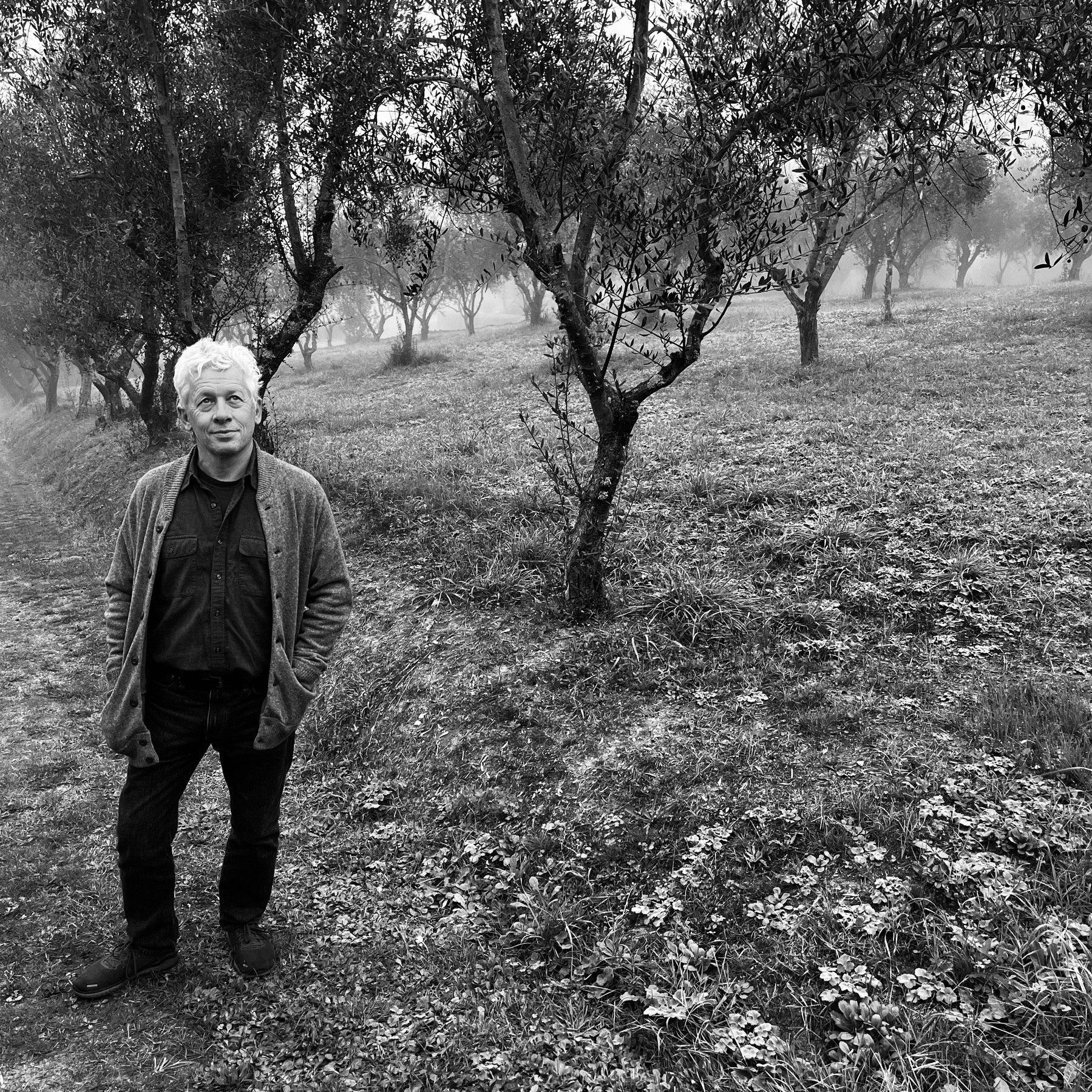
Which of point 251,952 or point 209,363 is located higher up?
point 209,363

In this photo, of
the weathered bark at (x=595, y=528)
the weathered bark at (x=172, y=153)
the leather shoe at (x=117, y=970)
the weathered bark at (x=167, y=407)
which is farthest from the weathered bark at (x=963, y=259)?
the leather shoe at (x=117, y=970)

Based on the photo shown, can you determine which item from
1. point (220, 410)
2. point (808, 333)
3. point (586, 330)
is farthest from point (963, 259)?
point (220, 410)

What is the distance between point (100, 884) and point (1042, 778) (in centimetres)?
573

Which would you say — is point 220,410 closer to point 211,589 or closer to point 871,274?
point 211,589

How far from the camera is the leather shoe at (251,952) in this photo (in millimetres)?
4027

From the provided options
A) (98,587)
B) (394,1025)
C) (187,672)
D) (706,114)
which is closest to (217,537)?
(187,672)

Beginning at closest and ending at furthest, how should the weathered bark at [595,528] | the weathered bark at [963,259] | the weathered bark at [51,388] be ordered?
the weathered bark at [595,528] → the weathered bark at [51,388] → the weathered bark at [963,259]

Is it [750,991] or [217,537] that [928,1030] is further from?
[217,537]

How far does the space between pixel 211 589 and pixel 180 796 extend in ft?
3.57

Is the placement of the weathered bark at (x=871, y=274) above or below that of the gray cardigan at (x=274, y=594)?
above

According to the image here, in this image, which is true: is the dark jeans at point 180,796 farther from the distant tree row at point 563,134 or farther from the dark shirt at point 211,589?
the distant tree row at point 563,134

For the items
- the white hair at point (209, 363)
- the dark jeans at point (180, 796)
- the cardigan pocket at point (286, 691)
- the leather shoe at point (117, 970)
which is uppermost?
the white hair at point (209, 363)

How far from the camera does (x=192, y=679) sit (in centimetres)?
366

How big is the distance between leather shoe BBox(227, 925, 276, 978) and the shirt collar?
236 centimetres
